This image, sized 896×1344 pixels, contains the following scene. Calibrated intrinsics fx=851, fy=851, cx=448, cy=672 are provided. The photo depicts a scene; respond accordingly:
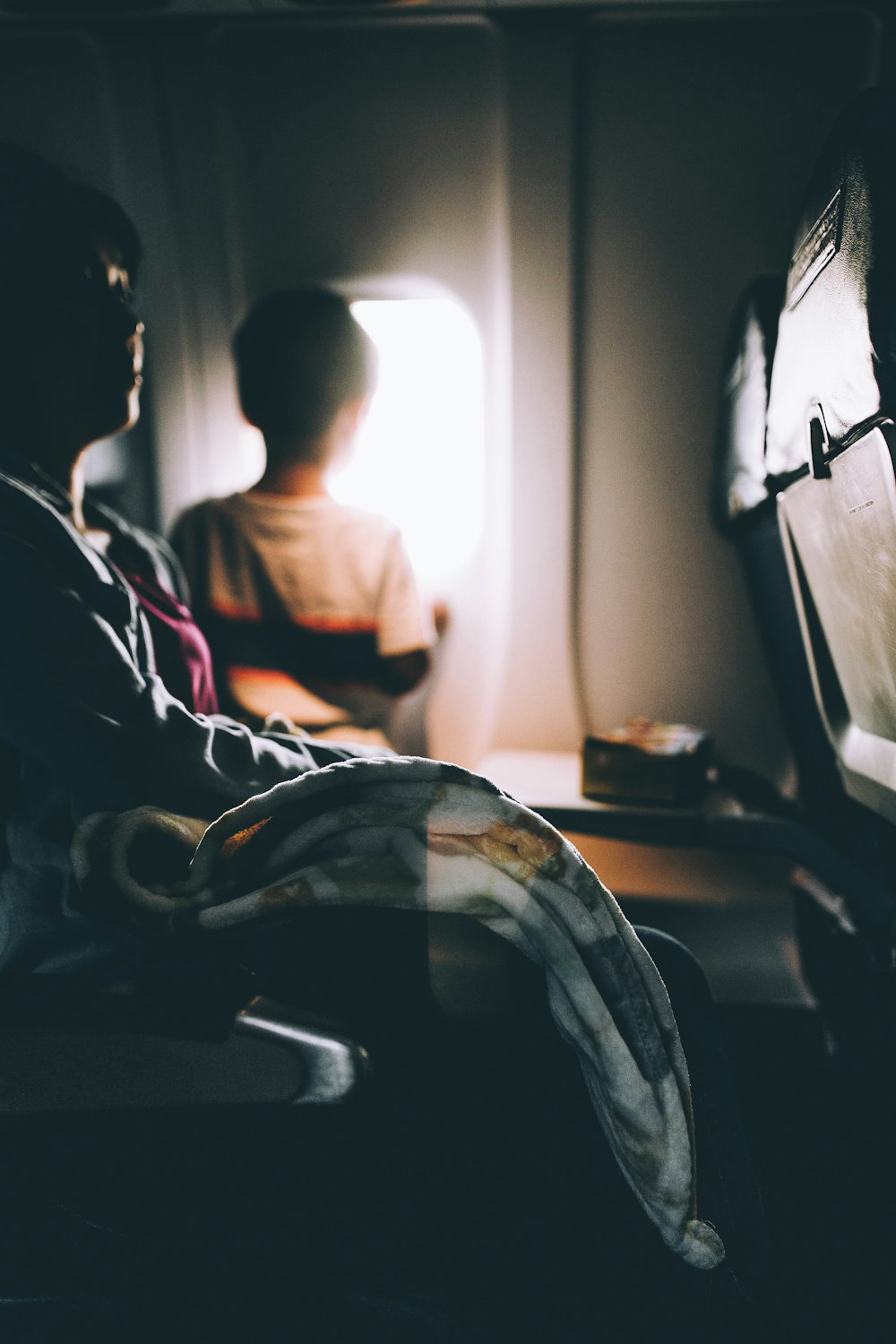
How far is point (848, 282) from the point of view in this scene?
692 millimetres

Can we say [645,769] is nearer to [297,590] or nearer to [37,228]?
[297,590]

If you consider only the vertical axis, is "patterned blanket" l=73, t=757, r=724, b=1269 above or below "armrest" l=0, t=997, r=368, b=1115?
above

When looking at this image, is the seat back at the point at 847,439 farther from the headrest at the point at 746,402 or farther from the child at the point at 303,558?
the child at the point at 303,558

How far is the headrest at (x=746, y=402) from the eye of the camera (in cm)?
115

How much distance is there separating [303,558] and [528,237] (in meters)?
0.70

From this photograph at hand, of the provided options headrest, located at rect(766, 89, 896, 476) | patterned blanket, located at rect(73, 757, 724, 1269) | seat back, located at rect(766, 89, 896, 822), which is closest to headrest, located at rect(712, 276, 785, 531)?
seat back, located at rect(766, 89, 896, 822)

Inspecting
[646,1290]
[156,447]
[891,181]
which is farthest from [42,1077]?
[156,447]

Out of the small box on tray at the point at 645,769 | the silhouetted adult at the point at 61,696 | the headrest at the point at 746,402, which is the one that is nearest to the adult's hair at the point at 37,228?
the silhouetted adult at the point at 61,696

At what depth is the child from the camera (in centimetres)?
155

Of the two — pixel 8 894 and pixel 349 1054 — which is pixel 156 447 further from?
pixel 349 1054

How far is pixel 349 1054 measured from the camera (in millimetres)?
660

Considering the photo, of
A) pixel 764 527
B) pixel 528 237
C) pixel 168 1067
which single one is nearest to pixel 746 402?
pixel 764 527

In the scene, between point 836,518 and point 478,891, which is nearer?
point 478,891

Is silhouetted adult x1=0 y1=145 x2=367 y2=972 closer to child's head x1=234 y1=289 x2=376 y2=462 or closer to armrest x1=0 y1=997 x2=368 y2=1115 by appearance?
armrest x1=0 y1=997 x2=368 y2=1115
